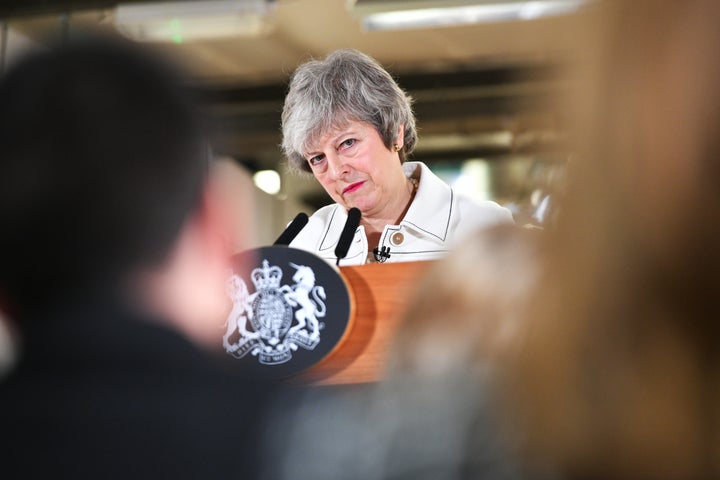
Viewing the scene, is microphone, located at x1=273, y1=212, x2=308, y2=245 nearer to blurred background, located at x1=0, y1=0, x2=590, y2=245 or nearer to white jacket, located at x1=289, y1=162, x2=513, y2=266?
white jacket, located at x1=289, y1=162, x2=513, y2=266

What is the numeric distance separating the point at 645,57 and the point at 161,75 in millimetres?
423

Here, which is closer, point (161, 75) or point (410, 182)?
point (161, 75)

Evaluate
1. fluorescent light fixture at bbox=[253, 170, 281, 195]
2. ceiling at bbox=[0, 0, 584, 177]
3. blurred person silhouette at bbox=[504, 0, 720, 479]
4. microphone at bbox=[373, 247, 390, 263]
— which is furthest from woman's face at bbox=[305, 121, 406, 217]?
fluorescent light fixture at bbox=[253, 170, 281, 195]

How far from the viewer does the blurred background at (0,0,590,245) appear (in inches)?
167

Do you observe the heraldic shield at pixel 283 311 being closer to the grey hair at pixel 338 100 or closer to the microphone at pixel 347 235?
the microphone at pixel 347 235

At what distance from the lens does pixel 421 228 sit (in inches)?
82.4

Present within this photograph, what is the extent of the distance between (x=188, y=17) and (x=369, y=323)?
3232mm

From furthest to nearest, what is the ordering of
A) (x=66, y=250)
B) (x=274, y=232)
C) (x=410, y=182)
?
(x=274, y=232) < (x=410, y=182) < (x=66, y=250)

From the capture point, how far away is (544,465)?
48 cm

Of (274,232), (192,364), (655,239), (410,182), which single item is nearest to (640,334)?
(655,239)

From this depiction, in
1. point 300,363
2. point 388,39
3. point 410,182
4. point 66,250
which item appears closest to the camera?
point 66,250

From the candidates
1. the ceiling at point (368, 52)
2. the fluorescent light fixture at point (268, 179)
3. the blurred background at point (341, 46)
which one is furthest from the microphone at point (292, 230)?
the fluorescent light fixture at point (268, 179)

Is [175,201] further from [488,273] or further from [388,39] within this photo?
[388,39]

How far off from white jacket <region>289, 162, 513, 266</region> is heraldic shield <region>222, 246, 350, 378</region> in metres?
0.46
